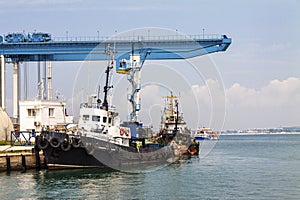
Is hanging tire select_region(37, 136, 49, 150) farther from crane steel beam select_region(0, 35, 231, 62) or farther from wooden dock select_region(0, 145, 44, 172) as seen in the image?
crane steel beam select_region(0, 35, 231, 62)

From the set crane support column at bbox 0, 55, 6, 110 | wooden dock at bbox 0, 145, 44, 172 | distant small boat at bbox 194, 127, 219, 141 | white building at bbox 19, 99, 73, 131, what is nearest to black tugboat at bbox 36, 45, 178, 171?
wooden dock at bbox 0, 145, 44, 172

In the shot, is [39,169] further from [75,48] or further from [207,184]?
[75,48]

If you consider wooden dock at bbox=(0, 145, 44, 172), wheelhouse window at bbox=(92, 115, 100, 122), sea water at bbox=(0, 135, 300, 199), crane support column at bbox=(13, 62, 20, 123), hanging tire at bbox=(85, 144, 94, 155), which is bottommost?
sea water at bbox=(0, 135, 300, 199)

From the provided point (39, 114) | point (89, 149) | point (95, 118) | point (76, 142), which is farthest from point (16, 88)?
point (89, 149)

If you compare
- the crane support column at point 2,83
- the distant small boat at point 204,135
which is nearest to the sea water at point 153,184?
the crane support column at point 2,83

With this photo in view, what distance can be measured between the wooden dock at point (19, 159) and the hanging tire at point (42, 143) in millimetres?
1793

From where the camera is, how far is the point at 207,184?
35.4 meters

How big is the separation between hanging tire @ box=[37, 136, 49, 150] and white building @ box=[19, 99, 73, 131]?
1380 cm

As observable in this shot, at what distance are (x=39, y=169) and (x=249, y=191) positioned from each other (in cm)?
1738

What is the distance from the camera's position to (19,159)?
4141 cm

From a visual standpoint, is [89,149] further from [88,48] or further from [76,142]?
[88,48]

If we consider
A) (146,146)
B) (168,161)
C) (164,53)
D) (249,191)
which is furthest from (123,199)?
(164,53)

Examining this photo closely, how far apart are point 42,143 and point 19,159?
2690 millimetres

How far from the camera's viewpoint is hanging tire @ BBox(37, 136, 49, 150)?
3988cm
